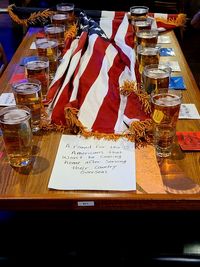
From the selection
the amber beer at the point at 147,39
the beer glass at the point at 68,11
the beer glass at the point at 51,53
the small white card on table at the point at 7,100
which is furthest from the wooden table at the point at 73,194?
the beer glass at the point at 68,11

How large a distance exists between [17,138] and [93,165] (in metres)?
0.22

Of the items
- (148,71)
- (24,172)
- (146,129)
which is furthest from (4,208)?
(148,71)

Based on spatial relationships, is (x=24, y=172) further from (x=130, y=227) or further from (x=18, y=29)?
(x=18, y=29)

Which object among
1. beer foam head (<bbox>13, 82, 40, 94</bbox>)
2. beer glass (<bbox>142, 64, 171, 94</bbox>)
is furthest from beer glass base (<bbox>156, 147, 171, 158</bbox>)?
beer foam head (<bbox>13, 82, 40, 94</bbox>)

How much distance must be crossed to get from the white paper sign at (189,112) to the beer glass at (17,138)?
512 millimetres

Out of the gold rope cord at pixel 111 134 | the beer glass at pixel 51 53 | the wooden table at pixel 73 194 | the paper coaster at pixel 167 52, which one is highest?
the beer glass at pixel 51 53

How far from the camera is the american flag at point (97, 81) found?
50.1 inches

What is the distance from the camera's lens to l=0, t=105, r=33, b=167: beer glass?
1067mm

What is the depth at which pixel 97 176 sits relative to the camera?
3.40ft

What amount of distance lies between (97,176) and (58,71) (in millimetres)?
605

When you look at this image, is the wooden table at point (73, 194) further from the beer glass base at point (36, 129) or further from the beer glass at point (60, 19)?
the beer glass at point (60, 19)

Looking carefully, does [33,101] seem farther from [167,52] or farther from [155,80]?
[167,52]

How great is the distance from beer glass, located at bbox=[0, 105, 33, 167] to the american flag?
183mm

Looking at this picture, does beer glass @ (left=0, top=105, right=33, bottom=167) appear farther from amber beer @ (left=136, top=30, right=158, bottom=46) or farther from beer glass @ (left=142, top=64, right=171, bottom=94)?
amber beer @ (left=136, top=30, right=158, bottom=46)
